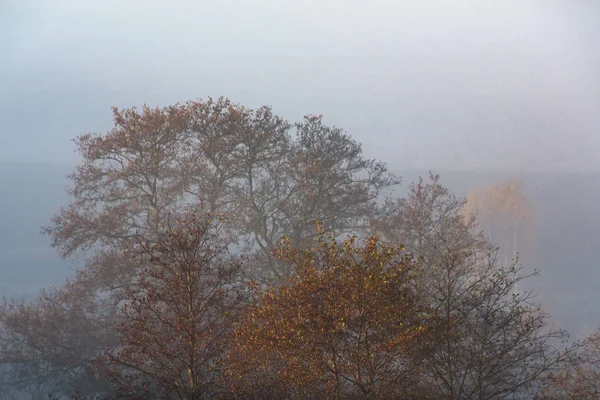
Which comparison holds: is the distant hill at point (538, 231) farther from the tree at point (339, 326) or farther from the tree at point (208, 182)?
the tree at point (339, 326)

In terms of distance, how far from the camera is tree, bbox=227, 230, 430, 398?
30.2 ft

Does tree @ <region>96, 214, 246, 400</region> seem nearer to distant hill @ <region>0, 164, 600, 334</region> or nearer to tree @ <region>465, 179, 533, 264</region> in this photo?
distant hill @ <region>0, 164, 600, 334</region>

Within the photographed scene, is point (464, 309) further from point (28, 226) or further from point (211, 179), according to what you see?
point (28, 226)

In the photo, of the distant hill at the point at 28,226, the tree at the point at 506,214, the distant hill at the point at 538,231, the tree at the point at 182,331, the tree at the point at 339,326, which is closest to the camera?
the tree at the point at 339,326

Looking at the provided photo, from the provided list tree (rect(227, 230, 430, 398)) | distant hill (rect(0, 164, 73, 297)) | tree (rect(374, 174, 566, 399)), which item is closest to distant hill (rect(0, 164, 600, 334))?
distant hill (rect(0, 164, 73, 297))

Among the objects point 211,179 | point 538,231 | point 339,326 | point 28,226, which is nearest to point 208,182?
Answer: point 211,179

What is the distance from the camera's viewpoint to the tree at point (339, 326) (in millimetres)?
9211

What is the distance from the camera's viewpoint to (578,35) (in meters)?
57.2

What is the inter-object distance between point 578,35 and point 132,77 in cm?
4433

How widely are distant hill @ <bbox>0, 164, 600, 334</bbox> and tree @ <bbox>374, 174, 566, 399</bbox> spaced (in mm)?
2130

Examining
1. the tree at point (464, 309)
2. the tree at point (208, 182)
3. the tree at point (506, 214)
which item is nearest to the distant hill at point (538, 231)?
the tree at point (506, 214)

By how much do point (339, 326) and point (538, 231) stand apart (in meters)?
42.1

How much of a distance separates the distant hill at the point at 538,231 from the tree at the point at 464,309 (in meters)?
2.13

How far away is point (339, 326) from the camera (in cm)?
905
